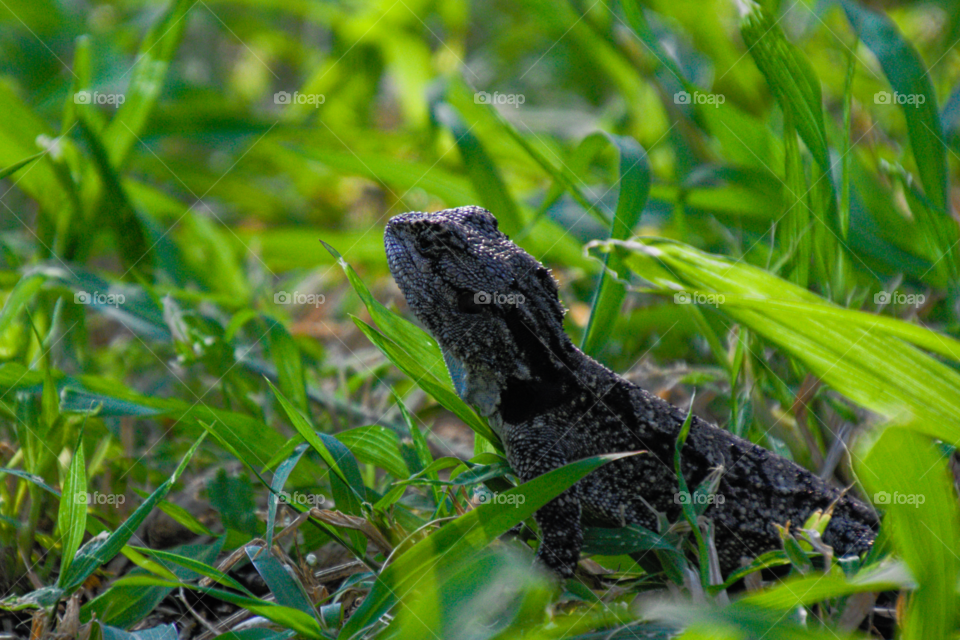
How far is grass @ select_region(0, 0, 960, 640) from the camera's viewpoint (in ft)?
6.78

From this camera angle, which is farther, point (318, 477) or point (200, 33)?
point (200, 33)

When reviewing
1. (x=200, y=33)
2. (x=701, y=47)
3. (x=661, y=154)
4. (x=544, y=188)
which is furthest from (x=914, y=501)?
(x=200, y=33)

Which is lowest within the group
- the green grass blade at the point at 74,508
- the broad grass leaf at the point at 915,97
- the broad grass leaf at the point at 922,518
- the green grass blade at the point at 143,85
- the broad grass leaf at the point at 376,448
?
the broad grass leaf at the point at 922,518

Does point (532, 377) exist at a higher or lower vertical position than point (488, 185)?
lower

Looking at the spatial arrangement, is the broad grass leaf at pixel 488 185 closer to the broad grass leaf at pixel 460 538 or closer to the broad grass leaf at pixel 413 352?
the broad grass leaf at pixel 413 352

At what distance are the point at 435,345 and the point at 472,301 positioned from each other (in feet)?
1.25

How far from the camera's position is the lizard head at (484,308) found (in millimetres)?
2715

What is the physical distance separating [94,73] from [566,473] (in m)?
6.28

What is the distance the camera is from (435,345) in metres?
3.06

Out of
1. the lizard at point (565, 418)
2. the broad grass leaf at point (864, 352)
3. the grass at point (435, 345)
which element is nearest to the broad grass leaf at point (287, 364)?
the grass at point (435, 345)

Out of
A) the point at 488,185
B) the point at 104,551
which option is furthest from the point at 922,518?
the point at 488,185

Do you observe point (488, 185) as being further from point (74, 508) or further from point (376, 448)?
point (74, 508)

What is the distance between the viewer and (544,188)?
5688 mm

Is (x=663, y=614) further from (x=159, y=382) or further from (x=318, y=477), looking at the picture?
(x=159, y=382)
